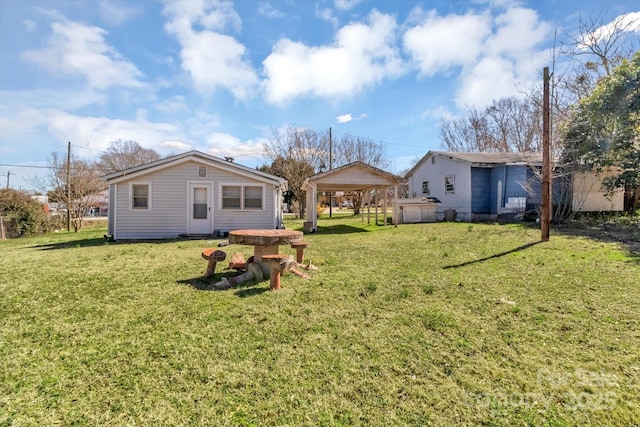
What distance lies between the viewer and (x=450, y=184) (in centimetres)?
1800

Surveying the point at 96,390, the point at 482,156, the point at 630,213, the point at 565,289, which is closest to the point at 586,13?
the point at 482,156

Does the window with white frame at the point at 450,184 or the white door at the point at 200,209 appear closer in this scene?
the white door at the point at 200,209

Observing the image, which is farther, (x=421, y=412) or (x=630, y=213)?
(x=630, y=213)

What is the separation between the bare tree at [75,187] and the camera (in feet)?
65.2

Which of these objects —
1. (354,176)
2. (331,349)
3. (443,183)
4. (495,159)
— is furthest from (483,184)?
(331,349)

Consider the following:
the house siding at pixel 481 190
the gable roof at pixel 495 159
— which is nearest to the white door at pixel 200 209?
the gable roof at pixel 495 159

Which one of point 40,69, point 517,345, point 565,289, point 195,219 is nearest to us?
point 517,345

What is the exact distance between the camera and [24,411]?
223cm

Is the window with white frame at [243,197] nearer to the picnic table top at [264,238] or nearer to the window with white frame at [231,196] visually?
the window with white frame at [231,196]

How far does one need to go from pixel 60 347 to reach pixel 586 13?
69.9 ft

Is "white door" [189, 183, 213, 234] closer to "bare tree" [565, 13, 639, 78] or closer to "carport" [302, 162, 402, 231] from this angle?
"carport" [302, 162, 402, 231]

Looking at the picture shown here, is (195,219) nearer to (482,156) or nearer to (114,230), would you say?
(114,230)

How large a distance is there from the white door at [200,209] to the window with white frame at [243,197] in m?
0.65

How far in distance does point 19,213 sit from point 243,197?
13.3 m
